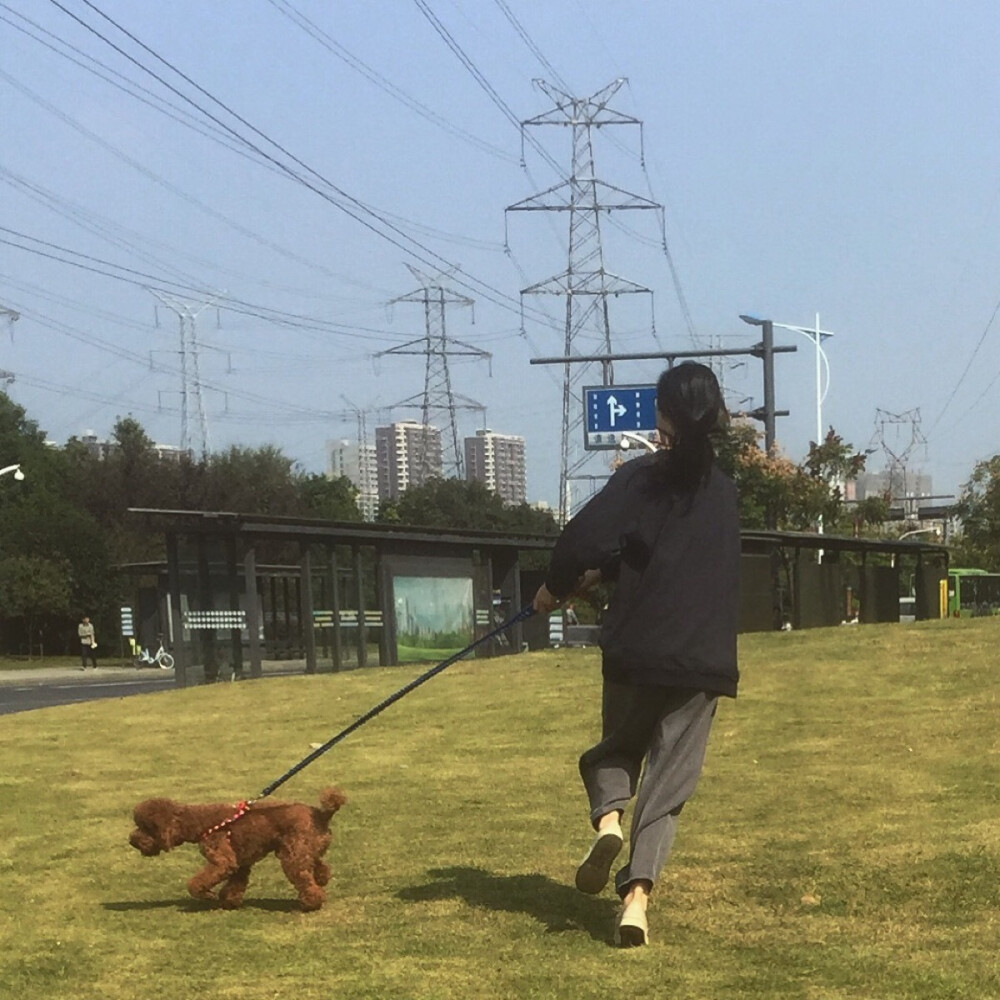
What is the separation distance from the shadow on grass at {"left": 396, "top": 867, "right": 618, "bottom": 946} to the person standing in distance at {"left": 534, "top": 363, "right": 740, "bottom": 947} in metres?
0.18

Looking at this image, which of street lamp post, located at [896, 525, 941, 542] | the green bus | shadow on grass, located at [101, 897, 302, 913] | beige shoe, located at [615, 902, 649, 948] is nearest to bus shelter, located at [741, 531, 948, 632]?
the green bus

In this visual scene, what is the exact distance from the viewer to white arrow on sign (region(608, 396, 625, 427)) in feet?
103

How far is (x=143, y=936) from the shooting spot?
5348mm

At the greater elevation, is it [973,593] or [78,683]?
[973,593]

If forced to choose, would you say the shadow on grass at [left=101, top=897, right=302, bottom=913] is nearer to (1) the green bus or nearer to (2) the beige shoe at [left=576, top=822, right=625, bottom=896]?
(2) the beige shoe at [left=576, top=822, right=625, bottom=896]

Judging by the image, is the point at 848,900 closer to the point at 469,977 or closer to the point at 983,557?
the point at 469,977

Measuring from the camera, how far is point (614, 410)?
31359 mm

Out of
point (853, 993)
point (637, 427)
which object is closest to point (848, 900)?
point (853, 993)

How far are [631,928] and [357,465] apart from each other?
138064mm

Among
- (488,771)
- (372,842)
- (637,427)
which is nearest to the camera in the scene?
(372,842)

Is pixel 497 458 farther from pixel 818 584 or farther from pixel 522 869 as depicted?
pixel 522 869

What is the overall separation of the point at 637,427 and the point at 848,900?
25.3 meters

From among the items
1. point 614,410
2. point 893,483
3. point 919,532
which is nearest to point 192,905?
point 614,410

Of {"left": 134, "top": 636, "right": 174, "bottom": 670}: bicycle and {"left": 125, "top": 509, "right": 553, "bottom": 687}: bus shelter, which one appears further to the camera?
{"left": 134, "top": 636, "right": 174, "bottom": 670}: bicycle
